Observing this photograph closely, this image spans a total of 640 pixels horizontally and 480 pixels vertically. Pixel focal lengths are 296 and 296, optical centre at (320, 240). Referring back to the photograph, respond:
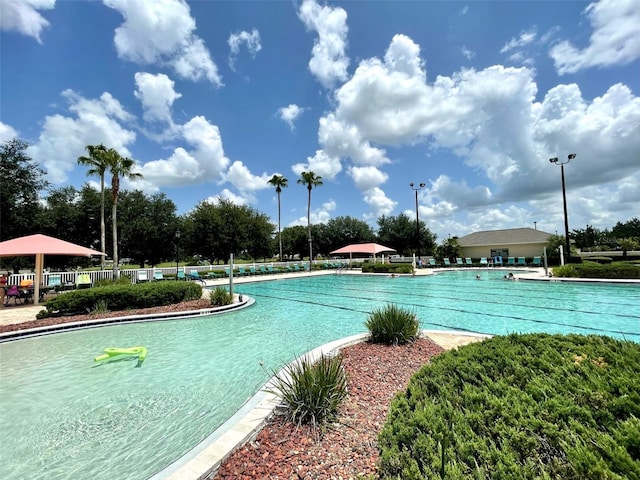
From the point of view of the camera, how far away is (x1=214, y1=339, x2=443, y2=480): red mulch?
2342mm

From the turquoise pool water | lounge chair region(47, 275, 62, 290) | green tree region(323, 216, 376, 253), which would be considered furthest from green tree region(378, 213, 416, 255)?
lounge chair region(47, 275, 62, 290)

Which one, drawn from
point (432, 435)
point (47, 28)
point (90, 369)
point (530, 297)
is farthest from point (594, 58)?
point (47, 28)

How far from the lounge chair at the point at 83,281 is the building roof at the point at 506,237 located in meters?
37.6

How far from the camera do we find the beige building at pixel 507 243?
32812mm

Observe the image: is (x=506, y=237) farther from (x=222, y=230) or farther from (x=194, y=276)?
(x=194, y=276)

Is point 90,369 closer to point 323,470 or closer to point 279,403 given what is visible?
point 279,403

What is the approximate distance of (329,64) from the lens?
14156 millimetres

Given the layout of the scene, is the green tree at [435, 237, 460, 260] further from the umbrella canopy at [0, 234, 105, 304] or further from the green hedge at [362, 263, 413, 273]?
the umbrella canopy at [0, 234, 105, 304]

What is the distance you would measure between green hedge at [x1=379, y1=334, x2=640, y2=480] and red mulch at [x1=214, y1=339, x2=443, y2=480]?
0.32 metres

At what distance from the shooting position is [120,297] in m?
9.84

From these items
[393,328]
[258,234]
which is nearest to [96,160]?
[258,234]

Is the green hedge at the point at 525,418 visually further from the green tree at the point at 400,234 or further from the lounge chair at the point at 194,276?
the green tree at the point at 400,234

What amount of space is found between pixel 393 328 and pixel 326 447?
3362 millimetres

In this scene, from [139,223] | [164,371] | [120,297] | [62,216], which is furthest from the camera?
[139,223]
